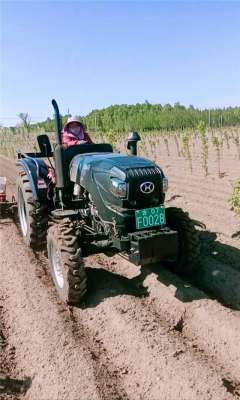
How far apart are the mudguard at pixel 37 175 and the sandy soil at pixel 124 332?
872 millimetres

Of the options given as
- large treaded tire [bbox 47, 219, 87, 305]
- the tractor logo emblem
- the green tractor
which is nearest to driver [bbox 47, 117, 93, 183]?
the green tractor

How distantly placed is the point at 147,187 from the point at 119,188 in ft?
0.93

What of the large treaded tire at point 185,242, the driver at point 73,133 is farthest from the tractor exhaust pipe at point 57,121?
the large treaded tire at point 185,242

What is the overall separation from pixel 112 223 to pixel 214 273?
1.28 meters

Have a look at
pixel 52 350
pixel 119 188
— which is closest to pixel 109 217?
pixel 119 188

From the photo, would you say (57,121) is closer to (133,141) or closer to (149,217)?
(133,141)

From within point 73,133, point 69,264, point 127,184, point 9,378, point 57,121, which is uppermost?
point 57,121

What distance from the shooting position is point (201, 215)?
7488 millimetres

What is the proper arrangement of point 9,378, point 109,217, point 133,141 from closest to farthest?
point 9,378, point 109,217, point 133,141

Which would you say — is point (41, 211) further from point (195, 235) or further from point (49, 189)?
point (195, 235)

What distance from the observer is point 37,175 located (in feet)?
19.7

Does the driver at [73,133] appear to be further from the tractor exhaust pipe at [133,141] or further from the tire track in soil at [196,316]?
the tire track in soil at [196,316]

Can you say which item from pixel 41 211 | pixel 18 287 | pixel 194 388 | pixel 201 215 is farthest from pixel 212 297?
pixel 201 215

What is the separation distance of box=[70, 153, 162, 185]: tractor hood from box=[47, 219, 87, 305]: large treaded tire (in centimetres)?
57
